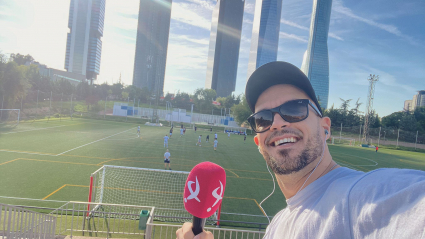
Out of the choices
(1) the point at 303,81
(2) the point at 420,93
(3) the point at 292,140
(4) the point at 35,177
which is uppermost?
(2) the point at 420,93

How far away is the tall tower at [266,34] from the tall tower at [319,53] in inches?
572

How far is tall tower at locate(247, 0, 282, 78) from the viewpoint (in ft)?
314

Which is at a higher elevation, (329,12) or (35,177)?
(329,12)

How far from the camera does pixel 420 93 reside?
119375 millimetres

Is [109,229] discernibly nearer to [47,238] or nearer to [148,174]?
[47,238]

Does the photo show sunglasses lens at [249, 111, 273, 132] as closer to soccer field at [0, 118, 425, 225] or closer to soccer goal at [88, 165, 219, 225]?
soccer goal at [88, 165, 219, 225]

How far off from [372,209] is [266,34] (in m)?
105

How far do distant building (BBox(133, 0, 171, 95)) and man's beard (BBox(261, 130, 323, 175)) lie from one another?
12947cm

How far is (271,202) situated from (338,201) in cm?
1118

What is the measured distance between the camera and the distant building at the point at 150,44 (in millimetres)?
126625

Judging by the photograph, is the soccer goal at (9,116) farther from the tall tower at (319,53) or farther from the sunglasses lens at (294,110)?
the tall tower at (319,53)

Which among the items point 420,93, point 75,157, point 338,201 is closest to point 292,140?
point 338,201

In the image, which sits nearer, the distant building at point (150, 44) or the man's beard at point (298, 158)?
the man's beard at point (298, 158)

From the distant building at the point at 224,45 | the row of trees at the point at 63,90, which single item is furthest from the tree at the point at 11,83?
the distant building at the point at 224,45
